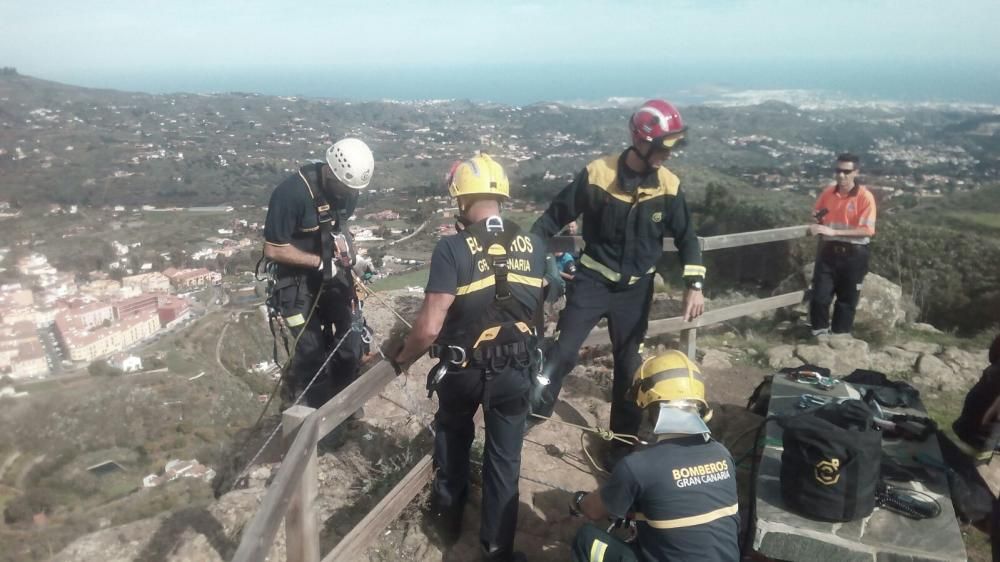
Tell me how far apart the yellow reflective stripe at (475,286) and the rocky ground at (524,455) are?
1793 mm

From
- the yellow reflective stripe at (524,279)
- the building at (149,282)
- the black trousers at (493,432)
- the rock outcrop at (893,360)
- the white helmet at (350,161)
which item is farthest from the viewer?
the building at (149,282)

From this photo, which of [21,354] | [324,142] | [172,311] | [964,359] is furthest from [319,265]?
[324,142]

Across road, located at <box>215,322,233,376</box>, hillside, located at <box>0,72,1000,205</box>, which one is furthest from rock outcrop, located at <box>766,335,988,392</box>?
road, located at <box>215,322,233,376</box>

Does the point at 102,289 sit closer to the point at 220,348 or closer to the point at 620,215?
the point at 220,348

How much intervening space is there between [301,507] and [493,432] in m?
1.08

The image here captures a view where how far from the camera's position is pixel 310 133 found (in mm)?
22922

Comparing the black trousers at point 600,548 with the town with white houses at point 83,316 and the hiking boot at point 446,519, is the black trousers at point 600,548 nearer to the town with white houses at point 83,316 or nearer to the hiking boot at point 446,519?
the hiking boot at point 446,519

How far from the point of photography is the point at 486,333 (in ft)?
10.8

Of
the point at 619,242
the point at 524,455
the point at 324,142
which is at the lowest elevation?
the point at 524,455

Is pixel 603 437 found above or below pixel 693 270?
below

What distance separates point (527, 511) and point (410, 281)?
5900 mm

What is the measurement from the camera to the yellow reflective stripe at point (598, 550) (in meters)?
3.17

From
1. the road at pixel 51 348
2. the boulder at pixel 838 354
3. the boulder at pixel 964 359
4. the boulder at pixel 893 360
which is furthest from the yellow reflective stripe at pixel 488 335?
the road at pixel 51 348

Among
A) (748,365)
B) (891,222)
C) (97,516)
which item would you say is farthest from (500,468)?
(891,222)
